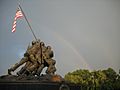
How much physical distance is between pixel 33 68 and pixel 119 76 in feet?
78.1

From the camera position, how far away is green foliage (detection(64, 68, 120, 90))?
37.4 metres

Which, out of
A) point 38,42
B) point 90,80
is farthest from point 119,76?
point 38,42

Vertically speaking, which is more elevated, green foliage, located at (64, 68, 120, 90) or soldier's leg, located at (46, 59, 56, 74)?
green foliage, located at (64, 68, 120, 90)

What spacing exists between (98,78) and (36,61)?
71.0 feet

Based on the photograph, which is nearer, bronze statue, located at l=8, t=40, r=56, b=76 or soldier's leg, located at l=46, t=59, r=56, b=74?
bronze statue, located at l=8, t=40, r=56, b=76

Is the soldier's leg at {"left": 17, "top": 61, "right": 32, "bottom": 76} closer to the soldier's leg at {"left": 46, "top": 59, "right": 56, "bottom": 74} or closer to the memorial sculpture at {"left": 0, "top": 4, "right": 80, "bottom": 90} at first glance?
the memorial sculpture at {"left": 0, "top": 4, "right": 80, "bottom": 90}

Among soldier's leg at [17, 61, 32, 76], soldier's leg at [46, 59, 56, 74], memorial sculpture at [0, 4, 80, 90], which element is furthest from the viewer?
soldier's leg at [46, 59, 56, 74]

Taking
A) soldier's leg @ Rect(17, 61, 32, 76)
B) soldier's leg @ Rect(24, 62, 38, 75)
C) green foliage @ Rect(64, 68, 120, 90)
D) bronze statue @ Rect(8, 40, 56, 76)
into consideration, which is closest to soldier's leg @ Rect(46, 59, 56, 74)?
bronze statue @ Rect(8, 40, 56, 76)

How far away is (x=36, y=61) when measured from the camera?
61.2 feet

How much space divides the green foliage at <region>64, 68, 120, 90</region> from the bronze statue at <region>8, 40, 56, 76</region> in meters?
18.1

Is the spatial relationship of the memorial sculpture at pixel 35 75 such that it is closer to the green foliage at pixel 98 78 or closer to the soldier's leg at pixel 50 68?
the soldier's leg at pixel 50 68

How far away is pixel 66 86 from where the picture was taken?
16891 mm

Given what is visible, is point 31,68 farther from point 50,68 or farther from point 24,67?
A: point 50,68

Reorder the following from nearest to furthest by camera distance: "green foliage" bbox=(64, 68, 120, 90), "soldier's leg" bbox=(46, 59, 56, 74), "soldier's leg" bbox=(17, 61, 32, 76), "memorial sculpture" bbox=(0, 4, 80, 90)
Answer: "memorial sculpture" bbox=(0, 4, 80, 90)
"soldier's leg" bbox=(17, 61, 32, 76)
"soldier's leg" bbox=(46, 59, 56, 74)
"green foliage" bbox=(64, 68, 120, 90)
